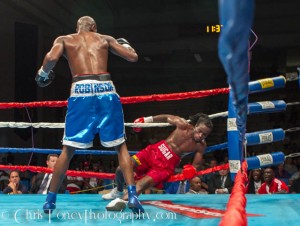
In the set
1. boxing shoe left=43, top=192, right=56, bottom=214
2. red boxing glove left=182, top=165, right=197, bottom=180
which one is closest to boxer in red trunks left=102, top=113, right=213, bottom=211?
red boxing glove left=182, top=165, right=197, bottom=180

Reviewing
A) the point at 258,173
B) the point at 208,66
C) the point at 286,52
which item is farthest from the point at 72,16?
the point at 258,173

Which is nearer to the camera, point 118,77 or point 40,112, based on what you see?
point 40,112

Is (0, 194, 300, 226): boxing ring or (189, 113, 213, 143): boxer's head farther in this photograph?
(189, 113, 213, 143): boxer's head

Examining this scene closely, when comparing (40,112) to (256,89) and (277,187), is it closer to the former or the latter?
(277,187)

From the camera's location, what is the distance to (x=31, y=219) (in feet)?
5.87

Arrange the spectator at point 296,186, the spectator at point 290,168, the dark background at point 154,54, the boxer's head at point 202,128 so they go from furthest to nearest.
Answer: the dark background at point 154,54
the spectator at point 290,168
the spectator at point 296,186
the boxer's head at point 202,128

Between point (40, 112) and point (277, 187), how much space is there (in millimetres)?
6683

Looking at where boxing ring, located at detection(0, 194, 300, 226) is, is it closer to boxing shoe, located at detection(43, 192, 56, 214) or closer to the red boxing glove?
boxing shoe, located at detection(43, 192, 56, 214)

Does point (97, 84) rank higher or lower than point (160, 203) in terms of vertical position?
higher

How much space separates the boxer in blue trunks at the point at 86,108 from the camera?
192 cm

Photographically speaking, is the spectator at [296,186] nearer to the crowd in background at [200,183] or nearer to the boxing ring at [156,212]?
the crowd in background at [200,183]

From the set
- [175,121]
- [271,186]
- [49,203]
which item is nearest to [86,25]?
[49,203]

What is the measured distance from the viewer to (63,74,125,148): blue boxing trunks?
1918 mm

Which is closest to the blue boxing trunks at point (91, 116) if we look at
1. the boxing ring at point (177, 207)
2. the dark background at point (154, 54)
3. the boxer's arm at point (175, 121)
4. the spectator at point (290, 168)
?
the boxing ring at point (177, 207)
